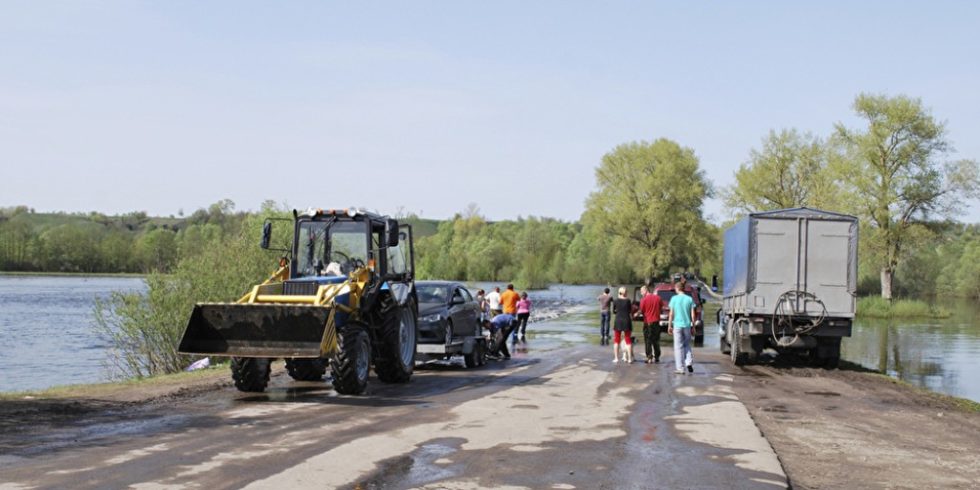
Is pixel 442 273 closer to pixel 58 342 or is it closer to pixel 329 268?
pixel 58 342

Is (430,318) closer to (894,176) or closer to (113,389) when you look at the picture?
(113,389)

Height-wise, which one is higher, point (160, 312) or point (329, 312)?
point (329, 312)

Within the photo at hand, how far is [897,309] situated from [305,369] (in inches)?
2024

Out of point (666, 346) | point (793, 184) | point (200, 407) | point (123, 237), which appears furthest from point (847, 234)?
point (123, 237)

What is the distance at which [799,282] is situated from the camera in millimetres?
22375

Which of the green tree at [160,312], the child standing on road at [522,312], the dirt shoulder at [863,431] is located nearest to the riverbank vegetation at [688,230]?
the green tree at [160,312]

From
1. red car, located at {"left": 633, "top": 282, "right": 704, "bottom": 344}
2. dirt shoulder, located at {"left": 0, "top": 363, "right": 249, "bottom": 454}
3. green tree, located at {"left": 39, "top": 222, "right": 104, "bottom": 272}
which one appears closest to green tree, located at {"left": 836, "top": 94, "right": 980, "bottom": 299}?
red car, located at {"left": 633, "top": 282, "right": 704, "bottom": 344}

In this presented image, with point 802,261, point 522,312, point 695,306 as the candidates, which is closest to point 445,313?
point 802,261

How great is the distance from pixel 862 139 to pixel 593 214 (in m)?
26.2

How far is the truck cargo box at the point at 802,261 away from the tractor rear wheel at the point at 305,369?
11.0 meters

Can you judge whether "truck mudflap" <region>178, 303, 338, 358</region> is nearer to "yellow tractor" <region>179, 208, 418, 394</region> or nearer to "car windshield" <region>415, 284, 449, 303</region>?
"yellow tractor" <region>179, 208, 418, 394</region>

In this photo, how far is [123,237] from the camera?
5285 inches

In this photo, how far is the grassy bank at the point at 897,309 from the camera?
192ft

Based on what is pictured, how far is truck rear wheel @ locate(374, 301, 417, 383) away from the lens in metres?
16.3
